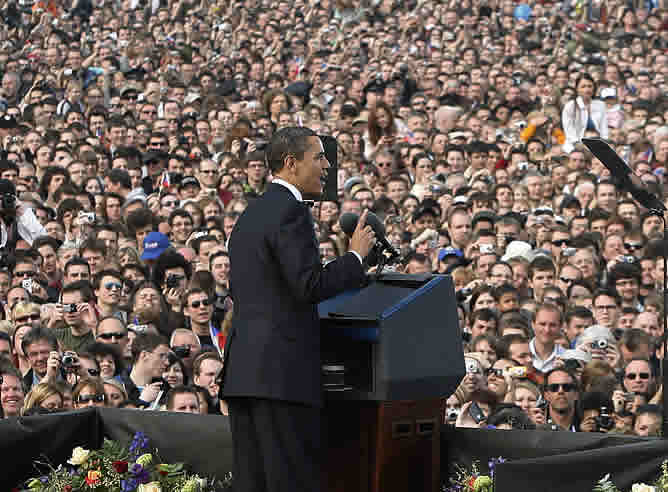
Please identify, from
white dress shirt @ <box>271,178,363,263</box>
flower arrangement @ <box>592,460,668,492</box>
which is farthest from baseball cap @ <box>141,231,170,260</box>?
flower arrangement @ <box>592,460,668,492</box>

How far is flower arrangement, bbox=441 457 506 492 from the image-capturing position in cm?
393

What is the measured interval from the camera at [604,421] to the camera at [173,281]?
10.2 feet

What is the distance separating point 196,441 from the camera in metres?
4.47

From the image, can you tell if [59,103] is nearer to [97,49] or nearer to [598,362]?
[97,49]

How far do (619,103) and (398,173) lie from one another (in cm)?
354

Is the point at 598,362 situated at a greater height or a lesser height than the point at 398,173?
lesser

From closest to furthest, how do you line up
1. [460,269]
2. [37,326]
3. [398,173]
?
[37,326] → [460,269] → [398,173]

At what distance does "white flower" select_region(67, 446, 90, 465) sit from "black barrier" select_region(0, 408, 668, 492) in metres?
0.14

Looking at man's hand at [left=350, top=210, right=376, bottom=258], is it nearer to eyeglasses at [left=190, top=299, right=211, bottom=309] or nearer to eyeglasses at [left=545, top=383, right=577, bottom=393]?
eyeglasses at [left=545, top=383, right=577, bottom=393]

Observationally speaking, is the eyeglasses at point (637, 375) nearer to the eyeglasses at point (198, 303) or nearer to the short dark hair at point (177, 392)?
the short dark hair at point (177, 392)

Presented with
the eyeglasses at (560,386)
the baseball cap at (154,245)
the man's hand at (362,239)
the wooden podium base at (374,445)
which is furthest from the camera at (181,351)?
the man's hand at (362,239)

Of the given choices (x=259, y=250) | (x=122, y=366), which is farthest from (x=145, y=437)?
(x=122, y=366)

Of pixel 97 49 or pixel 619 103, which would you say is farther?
Result: pixel 97 49

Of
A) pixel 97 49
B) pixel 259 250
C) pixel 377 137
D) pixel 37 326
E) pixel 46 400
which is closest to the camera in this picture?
pixel 259 250
